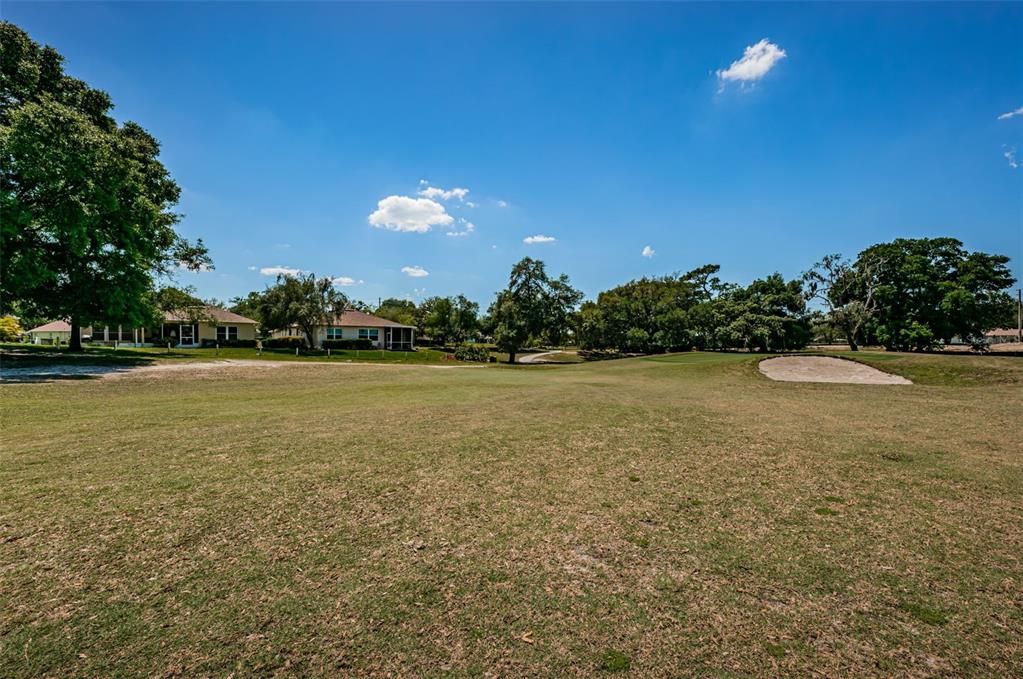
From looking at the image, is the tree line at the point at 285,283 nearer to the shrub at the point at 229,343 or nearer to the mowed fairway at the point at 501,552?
the shrub at the point at 229,343

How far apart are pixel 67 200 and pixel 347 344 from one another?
33210 millimetres

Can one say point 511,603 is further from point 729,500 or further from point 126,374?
point 126,374

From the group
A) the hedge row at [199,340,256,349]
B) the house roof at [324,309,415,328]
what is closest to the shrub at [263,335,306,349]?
the hedge row at [199,340,256,349]

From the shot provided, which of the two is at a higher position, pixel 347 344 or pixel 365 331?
pixel 365 331

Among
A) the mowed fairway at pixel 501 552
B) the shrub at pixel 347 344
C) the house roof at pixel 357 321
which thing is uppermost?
the house roof at pixel 357 321

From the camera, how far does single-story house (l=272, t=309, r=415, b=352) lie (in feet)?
176

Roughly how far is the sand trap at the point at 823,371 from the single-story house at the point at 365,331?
134 ft

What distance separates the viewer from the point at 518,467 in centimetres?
583

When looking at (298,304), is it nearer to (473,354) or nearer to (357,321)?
(357,321)

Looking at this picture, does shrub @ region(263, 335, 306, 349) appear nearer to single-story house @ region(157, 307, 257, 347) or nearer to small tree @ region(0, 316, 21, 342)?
single-story house @ region(157, 307, 257, 347)

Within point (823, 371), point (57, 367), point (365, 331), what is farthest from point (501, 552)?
point (365, 331)

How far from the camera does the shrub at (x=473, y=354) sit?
4622 centimetres

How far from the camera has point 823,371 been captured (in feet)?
68.1

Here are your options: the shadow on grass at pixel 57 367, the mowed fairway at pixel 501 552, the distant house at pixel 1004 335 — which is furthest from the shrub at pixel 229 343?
the distant house at pixel 1004 335
